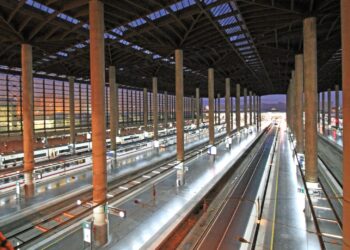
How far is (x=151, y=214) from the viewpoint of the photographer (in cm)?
1341

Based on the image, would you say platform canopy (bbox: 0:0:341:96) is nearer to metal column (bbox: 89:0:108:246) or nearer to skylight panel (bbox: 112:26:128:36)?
skylight panel (bbox: 112:26:128:36)

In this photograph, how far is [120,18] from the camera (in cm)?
1662

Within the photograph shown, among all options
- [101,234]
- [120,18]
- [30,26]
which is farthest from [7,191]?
[120,18]

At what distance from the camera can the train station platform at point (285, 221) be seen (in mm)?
10625

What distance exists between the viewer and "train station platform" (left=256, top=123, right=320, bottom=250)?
1062 cm

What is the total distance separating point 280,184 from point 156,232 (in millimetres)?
12520

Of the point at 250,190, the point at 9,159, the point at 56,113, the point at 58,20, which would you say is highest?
the point at 58,20

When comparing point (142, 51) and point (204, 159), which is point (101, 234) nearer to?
point (204, 159)

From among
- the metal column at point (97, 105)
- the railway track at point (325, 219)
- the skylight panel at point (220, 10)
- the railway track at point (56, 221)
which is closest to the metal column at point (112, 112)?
the railway track at point (56, 221)

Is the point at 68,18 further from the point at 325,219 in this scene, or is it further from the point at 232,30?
the point at 325,219

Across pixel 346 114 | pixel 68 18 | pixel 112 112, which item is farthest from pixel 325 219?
pixel 112 112

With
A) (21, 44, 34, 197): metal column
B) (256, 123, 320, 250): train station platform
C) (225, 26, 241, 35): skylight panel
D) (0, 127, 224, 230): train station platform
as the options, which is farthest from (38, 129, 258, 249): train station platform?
(225, 26, 241, 35): skylight panel

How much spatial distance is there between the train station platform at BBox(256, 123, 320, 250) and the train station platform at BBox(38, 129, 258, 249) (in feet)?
14.1

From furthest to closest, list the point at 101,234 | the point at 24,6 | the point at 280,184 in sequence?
1. the point at 280,184
2. the point at 24,6
3. the point at 101,234
